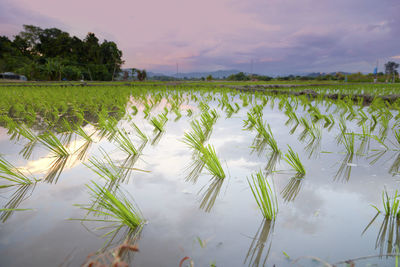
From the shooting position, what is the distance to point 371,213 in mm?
973

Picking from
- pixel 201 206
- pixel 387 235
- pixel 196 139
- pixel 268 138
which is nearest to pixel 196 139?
pixel 196 139

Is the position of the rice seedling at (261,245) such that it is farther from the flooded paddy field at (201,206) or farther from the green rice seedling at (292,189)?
the green rice seedling at (292,189)

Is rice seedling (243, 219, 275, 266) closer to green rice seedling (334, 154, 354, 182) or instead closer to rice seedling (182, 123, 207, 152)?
green rice seedling (334, 154, 354, 182)

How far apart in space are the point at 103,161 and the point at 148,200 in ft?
2.28

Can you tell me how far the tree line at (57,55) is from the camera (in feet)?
80.5

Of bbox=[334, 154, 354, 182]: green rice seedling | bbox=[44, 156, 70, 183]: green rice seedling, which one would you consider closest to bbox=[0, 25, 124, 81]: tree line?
bbox=[44, 156, 70, 183]: green rice seedling

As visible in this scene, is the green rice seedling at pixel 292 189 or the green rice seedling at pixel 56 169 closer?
the green rice seedling at pixel 292 189

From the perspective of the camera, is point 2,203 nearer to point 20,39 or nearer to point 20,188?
point 20,188

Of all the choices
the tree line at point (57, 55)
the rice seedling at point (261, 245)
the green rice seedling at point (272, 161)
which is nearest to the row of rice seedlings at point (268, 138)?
the green rice seedling at point (272, 161)

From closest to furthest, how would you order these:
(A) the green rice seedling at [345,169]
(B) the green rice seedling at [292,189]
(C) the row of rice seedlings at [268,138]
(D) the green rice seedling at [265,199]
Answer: (D) the green rice seedling at [265,199] → (B) the green rice seedling at [292,189] → (A) the green rice seedling at [345,169] → (C) the row of rice seedlings at [268,138]

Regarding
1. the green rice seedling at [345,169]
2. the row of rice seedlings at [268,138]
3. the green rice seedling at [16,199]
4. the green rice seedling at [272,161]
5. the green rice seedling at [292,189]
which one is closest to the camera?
the green rice seedling at [16,199]

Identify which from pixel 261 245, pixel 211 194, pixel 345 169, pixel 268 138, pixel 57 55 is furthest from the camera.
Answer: pixel 57 55

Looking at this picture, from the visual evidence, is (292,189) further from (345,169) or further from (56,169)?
(56,169)

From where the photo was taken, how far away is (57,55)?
2952 centimetres
